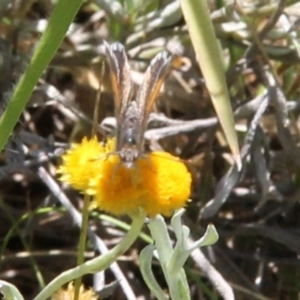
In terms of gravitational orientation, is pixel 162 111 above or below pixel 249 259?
above

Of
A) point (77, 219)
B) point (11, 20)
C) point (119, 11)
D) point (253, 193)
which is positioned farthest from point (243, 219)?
point (11, 20)

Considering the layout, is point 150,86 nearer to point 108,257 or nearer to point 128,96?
point 128,96

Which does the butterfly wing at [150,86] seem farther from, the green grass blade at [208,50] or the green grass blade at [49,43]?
the green grass blade at [49,43]

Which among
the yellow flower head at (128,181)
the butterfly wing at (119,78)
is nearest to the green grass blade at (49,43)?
the yellow flower head at (128,181)

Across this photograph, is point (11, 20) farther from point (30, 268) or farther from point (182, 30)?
point (30, 268)

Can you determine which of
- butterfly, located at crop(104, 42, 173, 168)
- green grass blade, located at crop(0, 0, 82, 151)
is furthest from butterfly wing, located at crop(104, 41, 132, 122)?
green grass blade, located at crop(0, 0, 82, 151)

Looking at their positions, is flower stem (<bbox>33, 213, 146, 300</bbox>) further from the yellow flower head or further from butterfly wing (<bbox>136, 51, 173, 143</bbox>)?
butterfly wing (<bbox>136, 51, 173, 143</bbox>)
